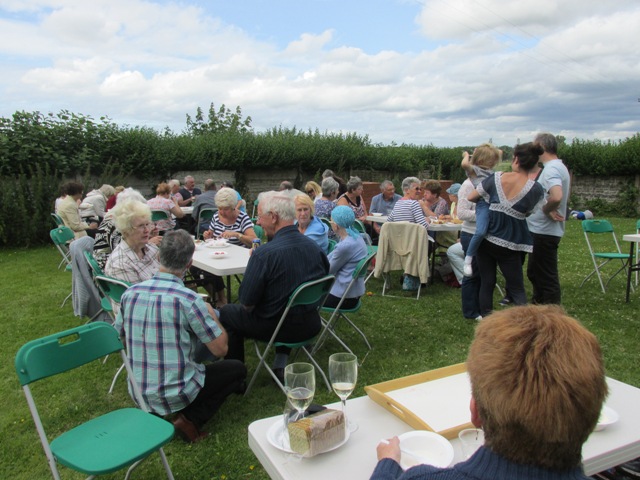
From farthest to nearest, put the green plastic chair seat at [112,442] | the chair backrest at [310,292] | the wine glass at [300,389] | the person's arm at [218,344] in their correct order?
the chair backrest at [310,292], the person's arm at [218,344], the green plastic chair seat at [112,442], the wine glass at [300,389]

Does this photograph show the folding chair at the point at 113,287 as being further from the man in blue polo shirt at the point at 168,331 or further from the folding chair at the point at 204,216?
the folding chair at the point at 204,216

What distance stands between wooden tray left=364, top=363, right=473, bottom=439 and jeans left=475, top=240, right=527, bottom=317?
8.97ft

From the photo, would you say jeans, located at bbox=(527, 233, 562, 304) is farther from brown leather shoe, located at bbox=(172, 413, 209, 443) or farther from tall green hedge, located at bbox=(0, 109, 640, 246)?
tall green hedge, located at bbox=(0, 109, 640, 246)

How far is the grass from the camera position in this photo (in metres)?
2.83

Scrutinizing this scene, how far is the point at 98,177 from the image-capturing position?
39.3ft

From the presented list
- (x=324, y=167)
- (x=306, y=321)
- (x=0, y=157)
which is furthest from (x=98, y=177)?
(x=306, y=321)

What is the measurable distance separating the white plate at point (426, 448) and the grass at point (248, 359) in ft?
5.00

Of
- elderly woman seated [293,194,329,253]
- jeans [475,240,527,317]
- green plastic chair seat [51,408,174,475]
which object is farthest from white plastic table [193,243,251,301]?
jeans [475,240,527,317]

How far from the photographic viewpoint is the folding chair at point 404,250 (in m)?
6.02

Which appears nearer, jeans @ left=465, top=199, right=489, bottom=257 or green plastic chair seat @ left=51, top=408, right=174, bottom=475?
green plastic chair seat @ left=51, top=408, right=174, bottom=475

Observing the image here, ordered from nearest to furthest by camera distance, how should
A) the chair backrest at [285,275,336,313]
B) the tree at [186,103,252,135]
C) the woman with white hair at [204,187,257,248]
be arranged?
1. the chair backrest at [285,275,336,313]
2. the woman with white hair at [204,187,257,248]
3. the tree at [186,103,252,135]

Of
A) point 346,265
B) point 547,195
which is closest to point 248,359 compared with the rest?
point 346,265

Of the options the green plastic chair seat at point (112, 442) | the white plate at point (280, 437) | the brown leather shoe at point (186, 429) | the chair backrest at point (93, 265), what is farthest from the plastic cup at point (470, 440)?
the chair backrest at point (93, 265)

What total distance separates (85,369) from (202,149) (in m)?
10.3
